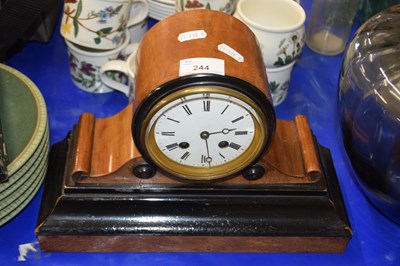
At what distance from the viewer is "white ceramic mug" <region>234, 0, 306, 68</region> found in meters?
0.90

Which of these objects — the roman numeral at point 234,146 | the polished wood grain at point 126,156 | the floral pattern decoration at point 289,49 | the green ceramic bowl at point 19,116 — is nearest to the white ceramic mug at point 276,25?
the floral pattern decoration at point 289,49

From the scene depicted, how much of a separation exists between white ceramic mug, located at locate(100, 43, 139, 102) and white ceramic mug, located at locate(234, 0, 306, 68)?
20 centimetres

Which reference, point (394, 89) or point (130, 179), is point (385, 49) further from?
point (130, 179)

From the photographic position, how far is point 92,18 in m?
0.92

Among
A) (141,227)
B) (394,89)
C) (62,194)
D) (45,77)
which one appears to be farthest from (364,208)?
(45,77)

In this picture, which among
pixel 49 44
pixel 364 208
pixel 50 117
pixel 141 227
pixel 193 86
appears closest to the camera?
pixel 193 86

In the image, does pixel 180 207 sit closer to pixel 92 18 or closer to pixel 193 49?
pixel 193 49

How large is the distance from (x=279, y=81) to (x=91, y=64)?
1.13 feet

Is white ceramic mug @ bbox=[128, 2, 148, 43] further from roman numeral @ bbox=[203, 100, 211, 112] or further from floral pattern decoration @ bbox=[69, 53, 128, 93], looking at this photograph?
roman numeral @ bbox=[203, 100, 211, 112]

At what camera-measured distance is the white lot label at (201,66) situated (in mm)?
648

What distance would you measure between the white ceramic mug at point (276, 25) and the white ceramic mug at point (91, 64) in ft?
0.74

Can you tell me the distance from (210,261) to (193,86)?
0.94 ft

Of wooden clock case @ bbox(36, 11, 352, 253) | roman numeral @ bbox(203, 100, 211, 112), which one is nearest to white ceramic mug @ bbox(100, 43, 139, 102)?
wooden clock case @ bbox(36, 11, 352, 253)

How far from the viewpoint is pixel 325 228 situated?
2.55ft
